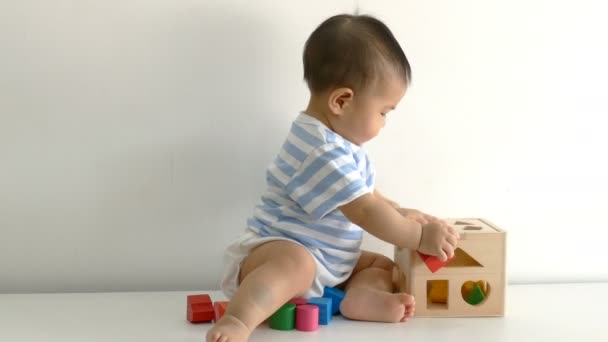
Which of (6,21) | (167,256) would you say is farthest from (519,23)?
(6,21)

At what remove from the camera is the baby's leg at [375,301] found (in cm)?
94

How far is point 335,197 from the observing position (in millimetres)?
923

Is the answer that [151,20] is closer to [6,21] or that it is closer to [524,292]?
[6,21]

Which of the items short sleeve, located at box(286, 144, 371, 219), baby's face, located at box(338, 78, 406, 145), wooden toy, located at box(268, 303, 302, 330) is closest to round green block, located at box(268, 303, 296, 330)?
wooden toy, located at box(268, 303, 302, 330)

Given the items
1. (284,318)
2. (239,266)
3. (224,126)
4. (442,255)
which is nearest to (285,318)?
(284,318)

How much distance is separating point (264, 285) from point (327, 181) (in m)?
0.15

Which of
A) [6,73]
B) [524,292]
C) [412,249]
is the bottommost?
[524,292]

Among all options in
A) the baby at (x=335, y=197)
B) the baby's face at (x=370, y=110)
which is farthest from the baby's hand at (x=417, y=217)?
the baby's face at (x=370, y=110)

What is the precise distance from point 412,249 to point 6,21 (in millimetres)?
646

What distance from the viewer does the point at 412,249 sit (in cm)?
95

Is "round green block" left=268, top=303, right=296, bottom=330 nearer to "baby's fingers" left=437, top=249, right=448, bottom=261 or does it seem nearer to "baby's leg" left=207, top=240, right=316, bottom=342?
"baby's leg" left=207, top=240, right=316, bottom=342

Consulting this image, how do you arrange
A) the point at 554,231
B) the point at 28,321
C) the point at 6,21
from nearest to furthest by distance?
the point at 28,321 → the point at 6,21 → the point at 554,231

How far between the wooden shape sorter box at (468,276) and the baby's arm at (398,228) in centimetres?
3

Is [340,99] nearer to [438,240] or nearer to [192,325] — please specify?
[438,240]
